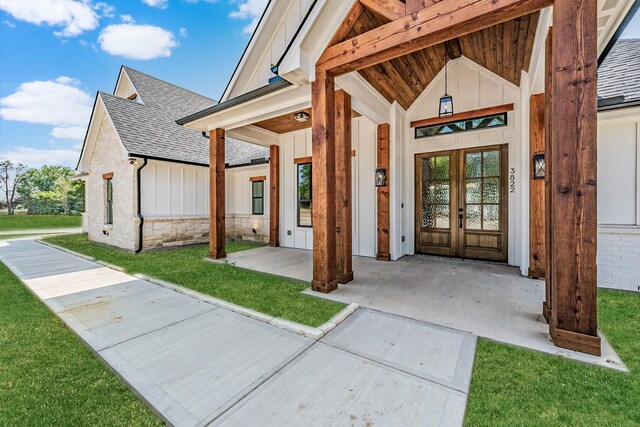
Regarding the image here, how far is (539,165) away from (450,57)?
10.4ft

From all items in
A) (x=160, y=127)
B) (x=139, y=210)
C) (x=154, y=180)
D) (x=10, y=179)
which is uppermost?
(x=10, y=179)

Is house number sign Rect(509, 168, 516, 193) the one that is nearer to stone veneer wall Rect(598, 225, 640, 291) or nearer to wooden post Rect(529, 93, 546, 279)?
wooden post Rect(529, 93, 546, 279)

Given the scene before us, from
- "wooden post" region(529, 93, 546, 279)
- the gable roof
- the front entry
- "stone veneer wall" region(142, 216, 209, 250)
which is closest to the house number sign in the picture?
the front entry

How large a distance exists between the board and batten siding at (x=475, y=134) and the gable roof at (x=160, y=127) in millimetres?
5277

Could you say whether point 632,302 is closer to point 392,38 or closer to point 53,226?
point 392,38

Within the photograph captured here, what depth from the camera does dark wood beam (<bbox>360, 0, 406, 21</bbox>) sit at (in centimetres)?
329

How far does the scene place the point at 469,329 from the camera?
2.82m

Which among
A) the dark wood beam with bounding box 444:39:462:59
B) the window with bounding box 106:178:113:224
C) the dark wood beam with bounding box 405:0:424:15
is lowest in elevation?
the window with bounding box 106:178:113:224

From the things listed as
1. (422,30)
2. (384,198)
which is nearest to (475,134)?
(384,198)

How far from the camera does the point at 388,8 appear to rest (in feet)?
11.1

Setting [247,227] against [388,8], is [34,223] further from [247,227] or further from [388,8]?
[388,8]

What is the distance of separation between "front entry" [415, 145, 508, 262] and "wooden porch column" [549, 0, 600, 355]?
3.72m

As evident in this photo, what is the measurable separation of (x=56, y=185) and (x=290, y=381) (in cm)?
3747

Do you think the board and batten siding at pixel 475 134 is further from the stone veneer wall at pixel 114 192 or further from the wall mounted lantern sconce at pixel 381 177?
the stone veneer wall at pixel 114 192
